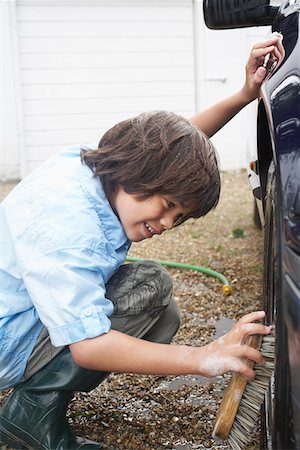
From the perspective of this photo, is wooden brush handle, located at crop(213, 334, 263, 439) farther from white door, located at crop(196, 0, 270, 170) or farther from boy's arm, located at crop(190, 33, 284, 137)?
white door, located at crop(196, 0, 270, 170)

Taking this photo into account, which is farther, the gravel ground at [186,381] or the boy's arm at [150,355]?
the gravel ground at [186,381]

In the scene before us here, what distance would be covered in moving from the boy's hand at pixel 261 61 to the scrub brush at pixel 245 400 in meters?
0.76

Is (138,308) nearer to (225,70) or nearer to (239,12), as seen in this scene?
(239,12)

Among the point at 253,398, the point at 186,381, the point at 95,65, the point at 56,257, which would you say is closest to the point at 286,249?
the point at 253,398

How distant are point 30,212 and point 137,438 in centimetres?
79

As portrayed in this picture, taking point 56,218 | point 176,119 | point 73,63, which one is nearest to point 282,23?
point 176,119

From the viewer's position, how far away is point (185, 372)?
144cm

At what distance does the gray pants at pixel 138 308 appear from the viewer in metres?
1.74

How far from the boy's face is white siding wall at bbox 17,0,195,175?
6181 millimetres

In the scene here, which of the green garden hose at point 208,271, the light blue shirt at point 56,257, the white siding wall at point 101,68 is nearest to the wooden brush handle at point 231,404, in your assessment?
the light blue shirt at point 56,257

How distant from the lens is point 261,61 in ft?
6.46

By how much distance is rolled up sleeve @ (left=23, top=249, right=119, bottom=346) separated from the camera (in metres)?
1.42

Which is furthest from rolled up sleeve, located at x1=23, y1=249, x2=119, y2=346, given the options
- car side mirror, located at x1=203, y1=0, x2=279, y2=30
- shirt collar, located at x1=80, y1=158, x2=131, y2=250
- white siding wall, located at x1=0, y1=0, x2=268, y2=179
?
white siding wall, located at x1=0, y1=0, x2=268, y2=179

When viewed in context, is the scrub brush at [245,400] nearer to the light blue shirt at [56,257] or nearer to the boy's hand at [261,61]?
the light blue shirt at [56,257]
